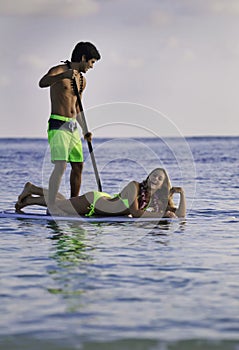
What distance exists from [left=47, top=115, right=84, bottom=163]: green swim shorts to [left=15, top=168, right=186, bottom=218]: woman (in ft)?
1.81

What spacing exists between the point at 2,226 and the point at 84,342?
197 inches

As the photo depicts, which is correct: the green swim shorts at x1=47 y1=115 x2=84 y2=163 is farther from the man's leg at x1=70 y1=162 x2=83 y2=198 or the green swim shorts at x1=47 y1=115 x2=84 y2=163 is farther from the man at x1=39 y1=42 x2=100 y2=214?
the man's leg at x1=70 y1=162 x2=83 y2=198

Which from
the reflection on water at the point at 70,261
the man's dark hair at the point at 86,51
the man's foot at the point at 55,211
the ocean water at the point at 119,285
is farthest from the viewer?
the man's foot at the point at 55,211

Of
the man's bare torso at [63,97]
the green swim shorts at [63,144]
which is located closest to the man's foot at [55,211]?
the green swim shorts at [63,144]

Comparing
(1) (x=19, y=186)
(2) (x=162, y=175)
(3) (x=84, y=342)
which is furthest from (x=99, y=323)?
(1) (x=19, y=186)

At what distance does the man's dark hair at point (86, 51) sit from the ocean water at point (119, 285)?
2307mm

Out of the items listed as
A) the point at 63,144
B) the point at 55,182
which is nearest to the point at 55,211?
the point at 55,182

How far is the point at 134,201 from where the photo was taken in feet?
30.9

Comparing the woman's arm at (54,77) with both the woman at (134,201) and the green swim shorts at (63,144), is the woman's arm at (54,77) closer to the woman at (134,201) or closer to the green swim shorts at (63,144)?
the green swim shorts at (63,144)

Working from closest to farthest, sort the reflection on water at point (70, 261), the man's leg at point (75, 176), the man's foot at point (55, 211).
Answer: the reflection on water at point (70, 261) → the man's foot at point (55, 211) → the man's leg at point (75, 176)

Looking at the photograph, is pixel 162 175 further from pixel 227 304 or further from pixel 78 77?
pixel 227 304

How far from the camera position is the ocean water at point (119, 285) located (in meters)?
4.73

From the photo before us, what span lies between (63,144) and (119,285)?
4.17 meters

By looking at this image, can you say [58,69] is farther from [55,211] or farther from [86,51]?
[55,211]
